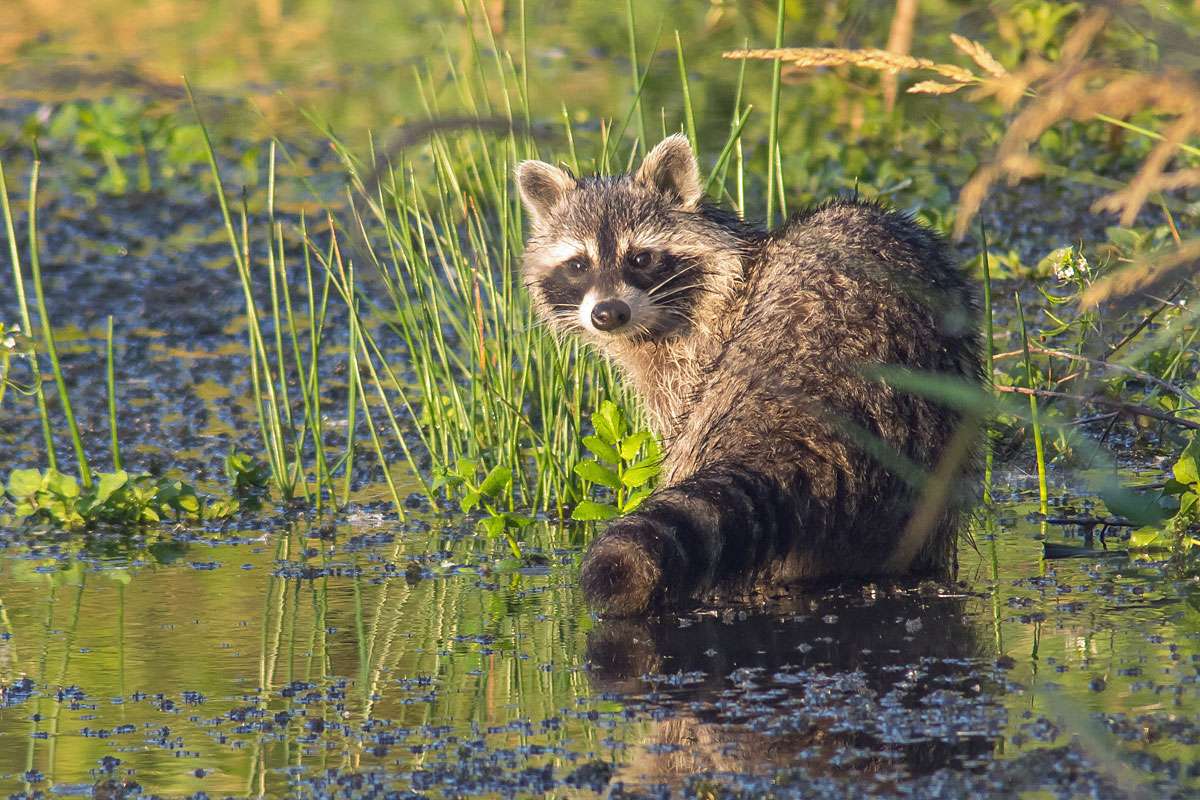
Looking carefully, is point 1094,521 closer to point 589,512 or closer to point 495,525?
point 589,512

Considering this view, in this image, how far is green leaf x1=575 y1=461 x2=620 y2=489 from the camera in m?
4.87

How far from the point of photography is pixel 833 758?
2.91m

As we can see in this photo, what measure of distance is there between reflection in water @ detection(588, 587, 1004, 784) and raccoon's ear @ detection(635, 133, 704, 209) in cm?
180

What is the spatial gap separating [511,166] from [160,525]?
1748 mm

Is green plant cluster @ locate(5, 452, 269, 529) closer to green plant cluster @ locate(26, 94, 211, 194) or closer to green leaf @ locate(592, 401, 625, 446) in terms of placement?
green leaf @ locate(592, 401, 625, 446)

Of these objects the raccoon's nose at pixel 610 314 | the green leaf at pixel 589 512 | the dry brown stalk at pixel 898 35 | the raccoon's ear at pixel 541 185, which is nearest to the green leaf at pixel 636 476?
the green leaf at pixel 589 512

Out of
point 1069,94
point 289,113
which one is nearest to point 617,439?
point 1069,94

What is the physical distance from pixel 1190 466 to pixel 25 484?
3.55 meters

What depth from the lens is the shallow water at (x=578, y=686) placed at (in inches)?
114

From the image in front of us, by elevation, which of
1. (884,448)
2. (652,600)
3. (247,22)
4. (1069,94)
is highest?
(247,22)

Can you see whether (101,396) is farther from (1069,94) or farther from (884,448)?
(1069,94)

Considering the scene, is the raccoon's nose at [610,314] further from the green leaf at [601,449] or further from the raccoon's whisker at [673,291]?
the green leaf at [601,449]

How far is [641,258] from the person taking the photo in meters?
5.46

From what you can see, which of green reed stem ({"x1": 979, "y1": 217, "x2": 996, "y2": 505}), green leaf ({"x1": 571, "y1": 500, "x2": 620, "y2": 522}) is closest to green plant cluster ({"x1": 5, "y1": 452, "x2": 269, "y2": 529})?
green leaf ({"x1": 571, "y1": 500, "x2": 620, "y2": 522})
